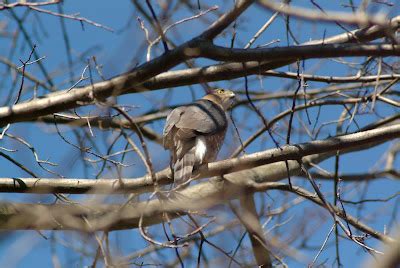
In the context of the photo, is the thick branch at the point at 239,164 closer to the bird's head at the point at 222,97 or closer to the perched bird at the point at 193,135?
the perched bird at the point at 193,135

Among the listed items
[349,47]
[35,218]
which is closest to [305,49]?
[349,47]

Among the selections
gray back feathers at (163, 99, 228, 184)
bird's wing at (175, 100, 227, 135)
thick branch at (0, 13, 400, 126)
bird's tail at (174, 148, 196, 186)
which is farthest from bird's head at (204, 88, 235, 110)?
thick branch at (0, 13, 400, 126)

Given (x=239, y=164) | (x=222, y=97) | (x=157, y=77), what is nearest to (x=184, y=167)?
(x=239, y=164)

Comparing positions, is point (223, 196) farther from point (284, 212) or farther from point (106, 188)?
point (106, 188)

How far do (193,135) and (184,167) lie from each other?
2.44 ft

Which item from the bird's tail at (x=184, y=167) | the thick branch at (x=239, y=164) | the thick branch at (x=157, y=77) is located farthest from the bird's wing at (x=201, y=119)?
the thick branch at (x=157, y=77)

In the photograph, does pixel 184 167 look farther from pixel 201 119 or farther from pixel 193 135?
pixel 201 119

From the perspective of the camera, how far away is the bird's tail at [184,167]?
4.96m

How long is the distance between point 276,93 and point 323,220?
3859mm

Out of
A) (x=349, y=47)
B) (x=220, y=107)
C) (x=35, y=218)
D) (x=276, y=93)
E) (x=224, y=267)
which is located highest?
(x=276, y=93)

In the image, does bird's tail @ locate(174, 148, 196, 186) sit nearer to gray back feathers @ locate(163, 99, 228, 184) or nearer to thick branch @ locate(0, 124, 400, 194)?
gray back feathers @ locate(163, 99, 228, 184)

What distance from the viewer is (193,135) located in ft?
20.0

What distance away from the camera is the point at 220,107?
7.47m

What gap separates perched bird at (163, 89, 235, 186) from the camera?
564cm
